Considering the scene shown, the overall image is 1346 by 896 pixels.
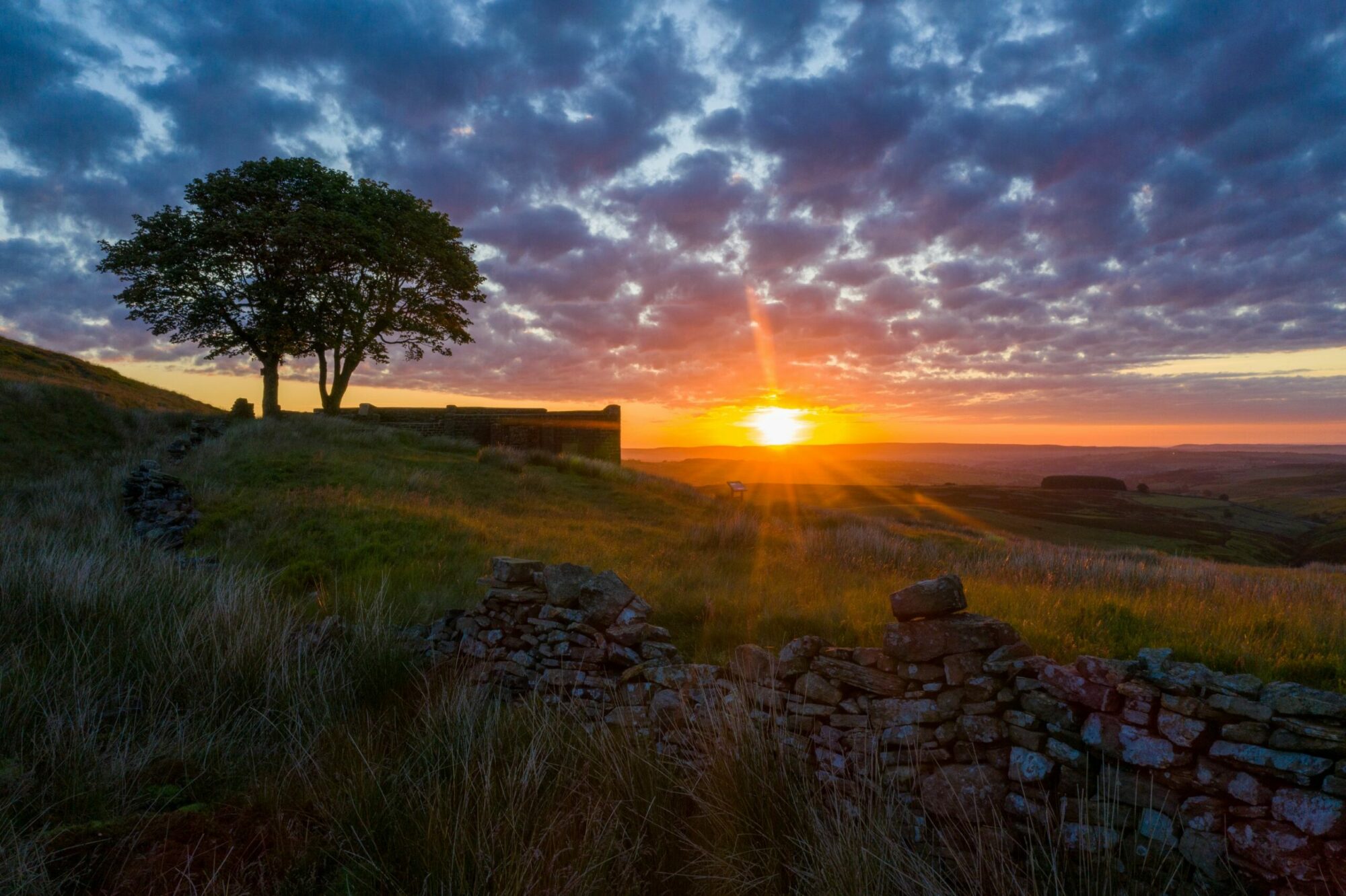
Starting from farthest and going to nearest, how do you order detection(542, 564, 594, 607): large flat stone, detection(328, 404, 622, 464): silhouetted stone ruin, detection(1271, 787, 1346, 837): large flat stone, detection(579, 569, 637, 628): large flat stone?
detection(328, 404, 622, 464): silhouetted stone ruin, detection(542, 564, 594, 607): large flat stone, detection(579, 569, 637, 628): large flat stone, detection(1271, 787, 1346, 837): large flat stone

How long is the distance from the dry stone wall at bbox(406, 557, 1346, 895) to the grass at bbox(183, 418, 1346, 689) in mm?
1596

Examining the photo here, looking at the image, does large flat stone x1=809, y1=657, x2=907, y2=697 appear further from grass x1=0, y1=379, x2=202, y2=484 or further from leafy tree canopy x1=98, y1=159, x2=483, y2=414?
leafy tree canopy x1=98, y1=159, x2=483, y2=414

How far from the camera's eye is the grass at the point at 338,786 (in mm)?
3465

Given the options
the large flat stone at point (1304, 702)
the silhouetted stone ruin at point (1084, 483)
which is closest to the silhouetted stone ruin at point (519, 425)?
the large flat stone at point (1304, 702)

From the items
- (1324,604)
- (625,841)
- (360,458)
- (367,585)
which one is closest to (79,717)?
(625,841)

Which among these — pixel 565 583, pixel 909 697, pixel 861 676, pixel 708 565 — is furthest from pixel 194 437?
pixel 909 697

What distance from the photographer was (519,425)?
32688 millimetres

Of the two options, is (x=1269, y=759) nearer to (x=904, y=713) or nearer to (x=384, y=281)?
(x=904, y=713)

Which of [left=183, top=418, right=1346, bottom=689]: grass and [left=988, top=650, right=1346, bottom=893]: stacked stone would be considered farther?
[left=183, top=418, right=1346, bottom=689]: grass

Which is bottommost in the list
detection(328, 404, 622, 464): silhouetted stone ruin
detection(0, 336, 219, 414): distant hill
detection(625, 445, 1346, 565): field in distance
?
detection(625, 445, 1346, 565): field in distance

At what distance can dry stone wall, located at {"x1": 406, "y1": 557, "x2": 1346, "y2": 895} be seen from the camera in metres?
2.99

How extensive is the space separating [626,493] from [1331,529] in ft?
188

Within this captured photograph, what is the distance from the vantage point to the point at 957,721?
3986 millimetres

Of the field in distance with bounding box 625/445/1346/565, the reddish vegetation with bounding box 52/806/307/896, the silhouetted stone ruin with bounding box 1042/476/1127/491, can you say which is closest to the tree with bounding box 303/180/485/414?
the field in distance with bounding box 625/445/1346/565
